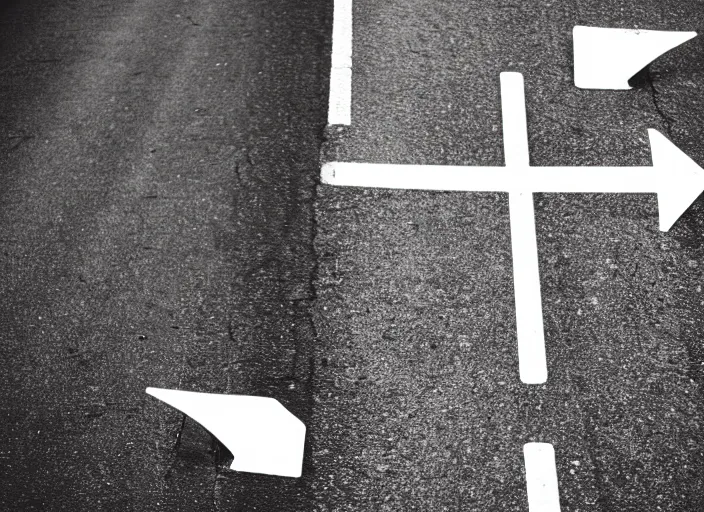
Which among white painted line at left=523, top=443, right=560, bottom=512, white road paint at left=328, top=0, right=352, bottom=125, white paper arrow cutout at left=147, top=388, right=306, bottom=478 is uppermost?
white road paint at left=328, top=0, right=352, bottom=125

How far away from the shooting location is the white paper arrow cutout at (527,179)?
14.3ft

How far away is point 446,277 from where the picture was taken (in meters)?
4.14

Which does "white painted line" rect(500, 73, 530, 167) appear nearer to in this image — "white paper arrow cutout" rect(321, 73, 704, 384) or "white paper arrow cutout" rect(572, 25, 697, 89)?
"white paper arrow cutout" rect(321, 73, 704, 384)

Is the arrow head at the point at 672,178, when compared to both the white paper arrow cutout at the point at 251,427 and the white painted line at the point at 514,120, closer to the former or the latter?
the white painted line at the point at 514,120

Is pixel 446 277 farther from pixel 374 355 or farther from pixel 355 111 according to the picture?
pixel 355 111

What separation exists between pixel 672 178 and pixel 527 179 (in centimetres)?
95

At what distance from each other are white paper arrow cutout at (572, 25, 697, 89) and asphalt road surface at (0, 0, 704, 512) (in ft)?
0.34

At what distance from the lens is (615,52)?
16.4 feet

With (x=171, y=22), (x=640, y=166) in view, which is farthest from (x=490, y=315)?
(x=171, y=22)

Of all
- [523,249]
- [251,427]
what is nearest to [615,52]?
[523,249]

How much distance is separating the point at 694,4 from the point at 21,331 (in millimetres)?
5470

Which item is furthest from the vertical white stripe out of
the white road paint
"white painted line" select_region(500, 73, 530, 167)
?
the white road paint

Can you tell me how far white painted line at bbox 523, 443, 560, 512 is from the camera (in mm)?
3463

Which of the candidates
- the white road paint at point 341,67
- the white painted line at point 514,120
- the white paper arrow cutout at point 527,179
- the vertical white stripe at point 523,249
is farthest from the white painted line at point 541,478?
the white road paint at point 341,67
